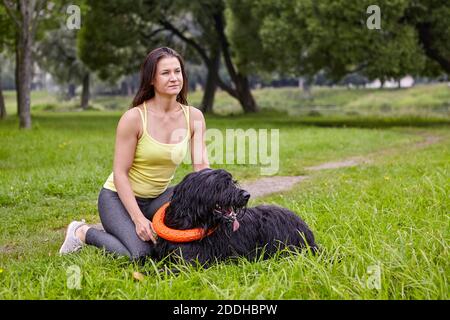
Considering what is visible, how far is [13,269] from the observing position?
15.2 feet

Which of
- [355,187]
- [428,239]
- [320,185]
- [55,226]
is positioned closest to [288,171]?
[320,185]

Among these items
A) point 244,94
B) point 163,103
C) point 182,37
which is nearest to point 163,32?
point 182,37

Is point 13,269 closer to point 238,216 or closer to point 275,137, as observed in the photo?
point 238,216

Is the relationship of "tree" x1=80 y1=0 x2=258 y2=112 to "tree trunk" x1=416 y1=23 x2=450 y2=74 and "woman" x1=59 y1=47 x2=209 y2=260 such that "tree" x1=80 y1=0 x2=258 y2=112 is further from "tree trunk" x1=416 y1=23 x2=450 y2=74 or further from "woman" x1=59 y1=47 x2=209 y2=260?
"woman" x1=59 y1=47 x2=209 y2=260

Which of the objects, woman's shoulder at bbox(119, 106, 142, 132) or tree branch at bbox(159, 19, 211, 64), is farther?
tree branch at bbox(159, 19, 211, 64)

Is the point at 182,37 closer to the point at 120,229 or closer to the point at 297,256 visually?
the point at 120,229

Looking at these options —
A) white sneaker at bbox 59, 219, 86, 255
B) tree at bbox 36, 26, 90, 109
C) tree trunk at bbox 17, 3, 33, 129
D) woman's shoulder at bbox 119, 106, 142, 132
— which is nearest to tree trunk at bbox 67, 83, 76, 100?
tree at bbox 36, 26, 90, 109

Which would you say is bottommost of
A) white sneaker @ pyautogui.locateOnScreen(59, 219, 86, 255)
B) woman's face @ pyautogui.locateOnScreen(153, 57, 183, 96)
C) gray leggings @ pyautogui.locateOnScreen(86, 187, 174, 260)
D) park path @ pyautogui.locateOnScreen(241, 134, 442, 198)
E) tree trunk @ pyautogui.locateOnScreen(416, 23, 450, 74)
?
park path @ pyautogui.locateOnScreen(241, 134, 442, 198)

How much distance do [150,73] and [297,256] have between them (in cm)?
190

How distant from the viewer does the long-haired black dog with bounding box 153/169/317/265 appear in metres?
4.13

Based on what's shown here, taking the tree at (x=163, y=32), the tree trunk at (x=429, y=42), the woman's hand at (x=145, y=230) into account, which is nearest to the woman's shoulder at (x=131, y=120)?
the woman's hand at (x=145, y=230)

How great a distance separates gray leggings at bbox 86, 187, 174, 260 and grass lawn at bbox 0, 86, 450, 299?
13 cm

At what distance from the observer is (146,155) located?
4918 mm

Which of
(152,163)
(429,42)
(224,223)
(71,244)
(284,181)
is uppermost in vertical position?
(429,42)
